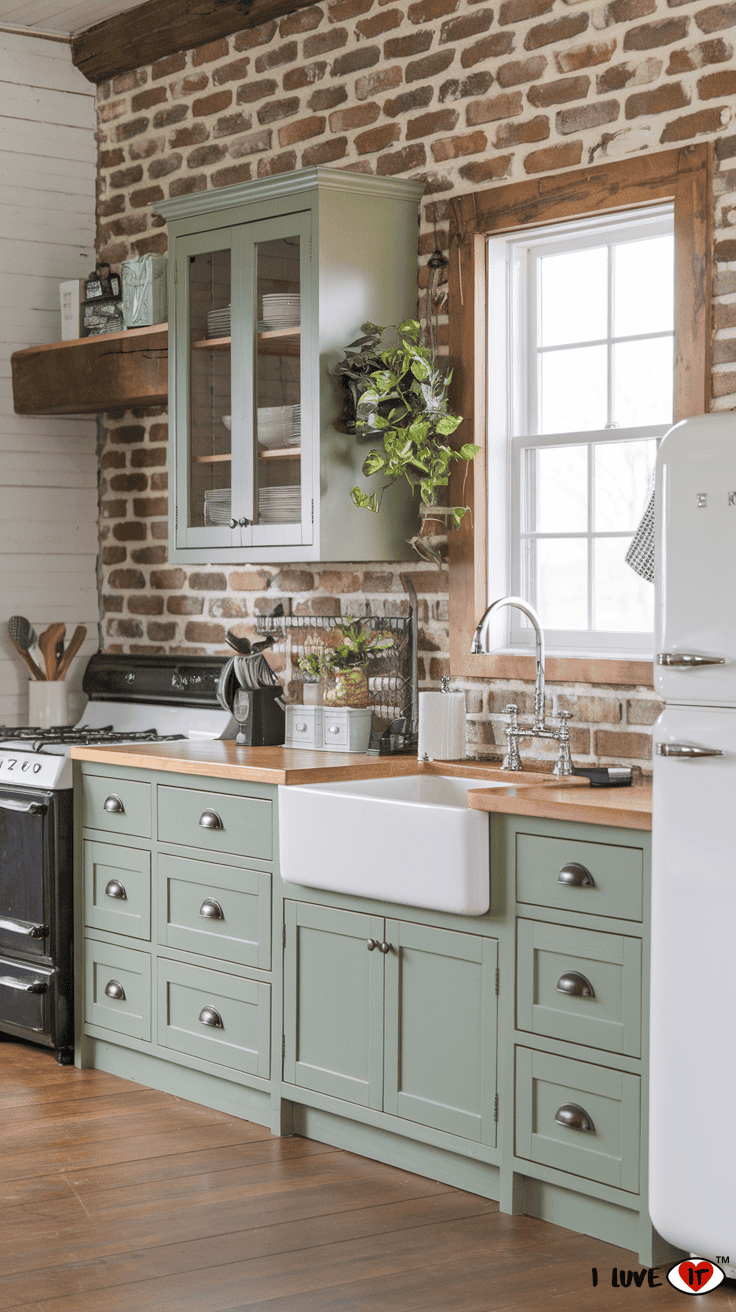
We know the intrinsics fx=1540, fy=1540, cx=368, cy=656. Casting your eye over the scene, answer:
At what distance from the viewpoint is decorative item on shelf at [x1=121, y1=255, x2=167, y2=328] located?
505cm

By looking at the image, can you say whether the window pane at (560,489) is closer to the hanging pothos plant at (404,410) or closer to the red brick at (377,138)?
the hanging pothos plant at (404,410)

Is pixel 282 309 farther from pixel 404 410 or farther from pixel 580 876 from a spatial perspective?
pixel 580 876

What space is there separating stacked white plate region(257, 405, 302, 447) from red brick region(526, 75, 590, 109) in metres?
1.03

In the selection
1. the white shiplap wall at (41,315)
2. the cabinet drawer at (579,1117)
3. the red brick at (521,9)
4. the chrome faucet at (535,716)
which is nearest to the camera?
the cabinet drawer at (579,1117)

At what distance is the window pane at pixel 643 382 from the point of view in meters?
3.92

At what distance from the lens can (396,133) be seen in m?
4.49

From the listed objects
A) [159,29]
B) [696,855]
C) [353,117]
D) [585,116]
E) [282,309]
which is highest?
[159,29]

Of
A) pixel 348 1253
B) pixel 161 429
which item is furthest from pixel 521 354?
pixel 348 1253

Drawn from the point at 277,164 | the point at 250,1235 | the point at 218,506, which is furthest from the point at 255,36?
the point at 250,1235

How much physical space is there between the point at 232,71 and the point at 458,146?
3.86ft

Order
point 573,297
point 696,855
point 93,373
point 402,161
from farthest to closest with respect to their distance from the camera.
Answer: point 93,373 → point 402,161 → point 573,297 → point 696,855

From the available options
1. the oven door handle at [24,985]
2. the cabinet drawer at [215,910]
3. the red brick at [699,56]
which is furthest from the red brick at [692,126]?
the oven door handle at [24,985]

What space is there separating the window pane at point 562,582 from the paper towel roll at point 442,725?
36 centimetres

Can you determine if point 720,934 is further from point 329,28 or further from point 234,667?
point 329,28
